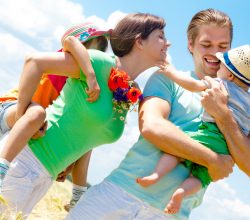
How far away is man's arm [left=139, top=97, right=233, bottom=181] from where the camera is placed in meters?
2.92

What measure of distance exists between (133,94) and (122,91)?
0.11 meters

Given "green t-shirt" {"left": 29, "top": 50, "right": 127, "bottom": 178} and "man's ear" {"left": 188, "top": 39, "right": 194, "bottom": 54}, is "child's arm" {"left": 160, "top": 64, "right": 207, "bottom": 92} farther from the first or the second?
"man's ear" {"left": 188, "top": 39, "right": 194, "bottom": 54}

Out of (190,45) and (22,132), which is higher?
(190,45)

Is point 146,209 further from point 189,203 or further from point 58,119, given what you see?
point 58,119

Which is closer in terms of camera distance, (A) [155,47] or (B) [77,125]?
(B) [77,125]

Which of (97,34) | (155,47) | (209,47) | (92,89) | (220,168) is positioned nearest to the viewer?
(220,168)

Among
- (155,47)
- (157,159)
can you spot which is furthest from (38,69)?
(157,159)

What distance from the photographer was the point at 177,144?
2.91m

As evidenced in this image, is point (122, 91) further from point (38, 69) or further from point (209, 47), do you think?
point (209, 47)

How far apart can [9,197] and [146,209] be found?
37.3 inches

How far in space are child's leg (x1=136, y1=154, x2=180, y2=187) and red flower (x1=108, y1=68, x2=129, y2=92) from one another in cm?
60

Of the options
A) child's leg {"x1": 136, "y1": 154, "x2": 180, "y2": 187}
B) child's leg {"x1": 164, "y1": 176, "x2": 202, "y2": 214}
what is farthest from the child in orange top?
child's leg {"x1": 164, "y1": 176, "x2": 202, "y2": 214}

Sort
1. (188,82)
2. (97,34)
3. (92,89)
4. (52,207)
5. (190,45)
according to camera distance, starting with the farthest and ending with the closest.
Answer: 1. (52,207)
2. (190,45)
3. (97,34)
4. (188,82)
5. (92,89)

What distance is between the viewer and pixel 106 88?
3287 mm
